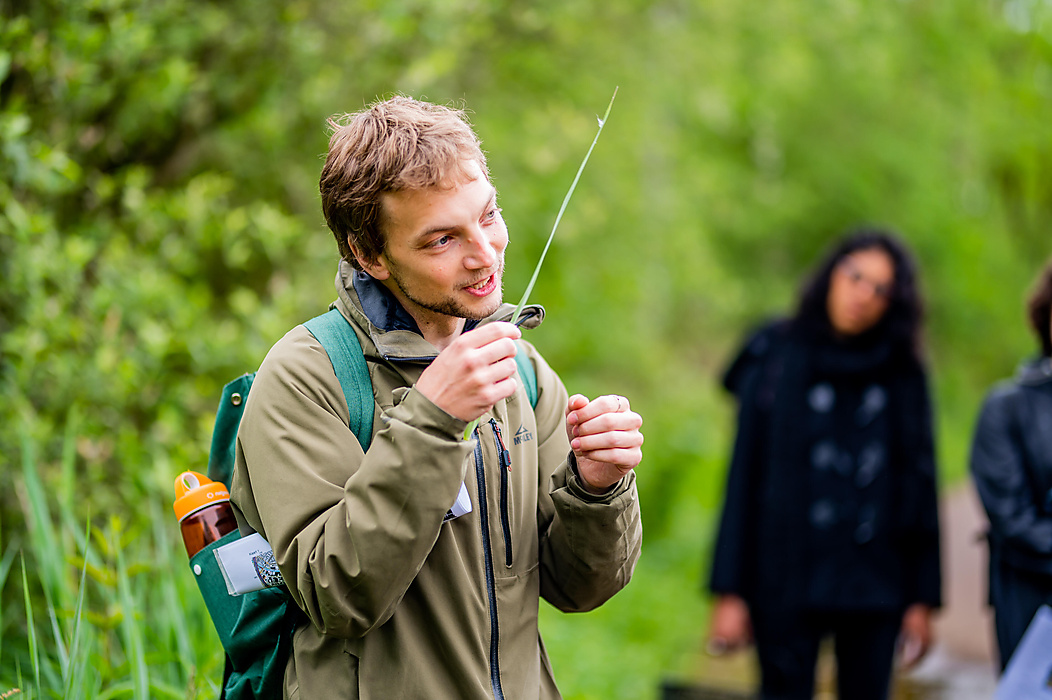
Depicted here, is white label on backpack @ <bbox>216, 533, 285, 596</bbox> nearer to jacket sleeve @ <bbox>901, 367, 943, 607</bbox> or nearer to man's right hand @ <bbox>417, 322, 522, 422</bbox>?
man's right hand @ <bbox>417, 322, 522, 422</bbox>

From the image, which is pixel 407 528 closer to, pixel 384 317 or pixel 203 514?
pixel 384 317

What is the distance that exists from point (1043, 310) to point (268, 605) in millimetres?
3087

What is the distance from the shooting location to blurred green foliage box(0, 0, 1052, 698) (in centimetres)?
353

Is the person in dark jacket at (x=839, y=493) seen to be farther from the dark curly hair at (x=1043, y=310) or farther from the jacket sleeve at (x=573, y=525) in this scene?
the jacket sleeve at (x=573, y=525)

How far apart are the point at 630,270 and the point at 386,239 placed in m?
6.19

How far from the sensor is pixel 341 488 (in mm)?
1562

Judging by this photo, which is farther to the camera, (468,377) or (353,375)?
(353,375)

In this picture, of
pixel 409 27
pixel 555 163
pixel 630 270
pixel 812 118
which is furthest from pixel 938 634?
pixel 812 118

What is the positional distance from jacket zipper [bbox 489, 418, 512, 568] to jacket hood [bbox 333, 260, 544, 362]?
0.19 meters

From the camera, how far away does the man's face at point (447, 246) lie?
159cm

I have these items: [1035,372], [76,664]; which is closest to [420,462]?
Result: [76,664]

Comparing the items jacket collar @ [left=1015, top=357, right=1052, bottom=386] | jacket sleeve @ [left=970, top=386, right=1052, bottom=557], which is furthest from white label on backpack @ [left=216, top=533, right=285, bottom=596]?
jacket collar @ [left=1015, top=357, right=1052, bottom=386]

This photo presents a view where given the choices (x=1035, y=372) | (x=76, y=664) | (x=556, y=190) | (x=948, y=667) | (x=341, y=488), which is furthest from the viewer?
(x=556, y=190)

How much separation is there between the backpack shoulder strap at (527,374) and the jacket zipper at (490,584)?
230mm
